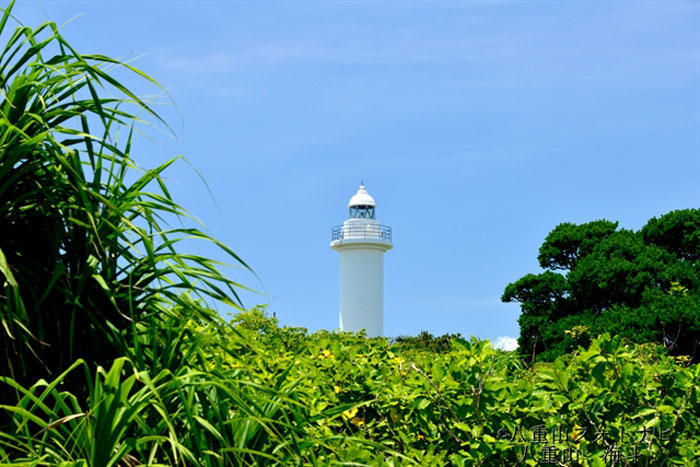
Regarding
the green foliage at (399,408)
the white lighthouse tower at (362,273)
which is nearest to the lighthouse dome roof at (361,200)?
the white lighthouse tower at (362,273)

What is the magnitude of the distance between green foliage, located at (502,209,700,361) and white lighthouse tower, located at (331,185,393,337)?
8.83m

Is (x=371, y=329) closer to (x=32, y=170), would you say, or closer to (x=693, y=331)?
(x=693, y=331)

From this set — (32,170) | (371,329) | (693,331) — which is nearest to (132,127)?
(32,170)

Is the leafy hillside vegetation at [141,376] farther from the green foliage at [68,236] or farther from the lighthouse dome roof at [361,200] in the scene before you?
the lighthouse dome roof at [361,200]

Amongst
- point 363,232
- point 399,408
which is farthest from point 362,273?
point 399,408

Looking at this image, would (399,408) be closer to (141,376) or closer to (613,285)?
(141,376)

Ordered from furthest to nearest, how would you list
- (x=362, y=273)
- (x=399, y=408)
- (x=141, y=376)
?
(x=362, y=273), (x=399, y=408), (x=141, y=376)

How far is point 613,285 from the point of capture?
2091 cm

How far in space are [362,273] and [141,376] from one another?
2895 cm

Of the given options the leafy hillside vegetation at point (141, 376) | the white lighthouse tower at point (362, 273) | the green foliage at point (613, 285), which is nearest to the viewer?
the leafy hillside vegetation at point (141, 376)

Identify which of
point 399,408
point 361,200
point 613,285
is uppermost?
point 361,200

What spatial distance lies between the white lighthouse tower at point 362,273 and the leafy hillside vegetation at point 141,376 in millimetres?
26944

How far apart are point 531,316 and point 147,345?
20130mm

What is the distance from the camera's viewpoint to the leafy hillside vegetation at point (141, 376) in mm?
2559
